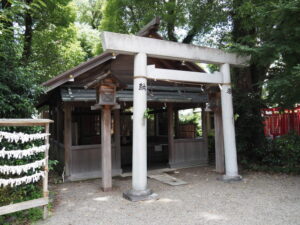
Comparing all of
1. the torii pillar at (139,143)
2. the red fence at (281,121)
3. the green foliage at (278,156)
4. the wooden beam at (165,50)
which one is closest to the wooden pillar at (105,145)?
the torii pillar at (139,143)

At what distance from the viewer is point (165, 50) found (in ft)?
21.5

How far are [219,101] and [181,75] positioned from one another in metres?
2.07

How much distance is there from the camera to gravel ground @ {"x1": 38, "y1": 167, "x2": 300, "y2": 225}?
459cm

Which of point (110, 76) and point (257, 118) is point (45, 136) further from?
point (257, 118)

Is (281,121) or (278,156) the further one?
(281,121)

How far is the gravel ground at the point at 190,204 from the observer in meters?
4.59

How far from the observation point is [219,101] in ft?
26.8

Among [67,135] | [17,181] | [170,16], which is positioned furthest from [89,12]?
[17,181]

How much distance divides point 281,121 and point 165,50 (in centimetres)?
790

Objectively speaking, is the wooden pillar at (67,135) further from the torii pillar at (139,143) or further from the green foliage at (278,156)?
the green foliage at (278,156)

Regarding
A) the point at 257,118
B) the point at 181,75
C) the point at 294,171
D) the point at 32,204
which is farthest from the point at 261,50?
the point at 32,204

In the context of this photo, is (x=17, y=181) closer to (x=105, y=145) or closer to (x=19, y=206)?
(x=19, y=206)

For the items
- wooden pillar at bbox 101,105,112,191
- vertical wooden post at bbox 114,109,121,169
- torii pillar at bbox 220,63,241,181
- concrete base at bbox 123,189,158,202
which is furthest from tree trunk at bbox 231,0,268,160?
wooden pillar at bbox 101,105,112,191

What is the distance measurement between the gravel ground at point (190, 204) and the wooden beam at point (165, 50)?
140 inches
